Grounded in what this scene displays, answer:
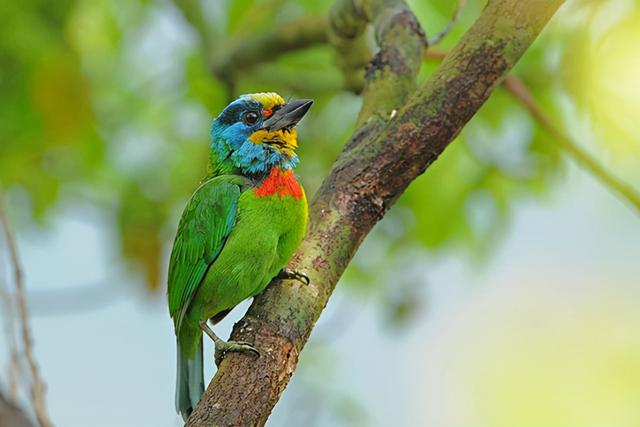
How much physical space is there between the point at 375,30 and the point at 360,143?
54 centimetres

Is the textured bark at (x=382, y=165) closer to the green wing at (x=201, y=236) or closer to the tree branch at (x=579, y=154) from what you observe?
the green wing at (x=201, y=236)

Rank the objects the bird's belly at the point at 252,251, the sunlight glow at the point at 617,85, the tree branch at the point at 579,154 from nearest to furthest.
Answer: the sunlight glow at the point at 617,85 < the bird's belly at the point at 252,251 < the tree branch at the point at 579,154

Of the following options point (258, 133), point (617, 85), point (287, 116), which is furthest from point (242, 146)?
point (617, 85)

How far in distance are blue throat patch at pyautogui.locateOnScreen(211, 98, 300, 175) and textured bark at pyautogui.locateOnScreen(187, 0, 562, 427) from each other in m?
0.52

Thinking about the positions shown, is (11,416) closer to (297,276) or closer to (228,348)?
(228,348)

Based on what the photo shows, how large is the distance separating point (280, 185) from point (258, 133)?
26cm

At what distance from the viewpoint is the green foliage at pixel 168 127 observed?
14.2 feet

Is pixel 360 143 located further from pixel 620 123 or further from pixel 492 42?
pixel 620 123

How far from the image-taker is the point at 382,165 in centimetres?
261

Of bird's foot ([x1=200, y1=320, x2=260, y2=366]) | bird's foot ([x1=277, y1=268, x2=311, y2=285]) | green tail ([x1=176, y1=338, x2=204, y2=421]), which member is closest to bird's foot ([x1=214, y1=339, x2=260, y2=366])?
bird's foot ([x1=200, y1=320, x2=260, y2=366])

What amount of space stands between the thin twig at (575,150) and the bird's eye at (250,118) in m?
0.61

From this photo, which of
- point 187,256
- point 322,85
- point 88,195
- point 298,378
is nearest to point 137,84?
point 88,195

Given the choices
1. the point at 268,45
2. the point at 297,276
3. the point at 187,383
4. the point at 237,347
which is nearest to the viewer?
the point at 237,347

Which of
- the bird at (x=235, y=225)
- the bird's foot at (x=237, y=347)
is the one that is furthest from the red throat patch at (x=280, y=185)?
the bird's foot at (x=237, y=347)
